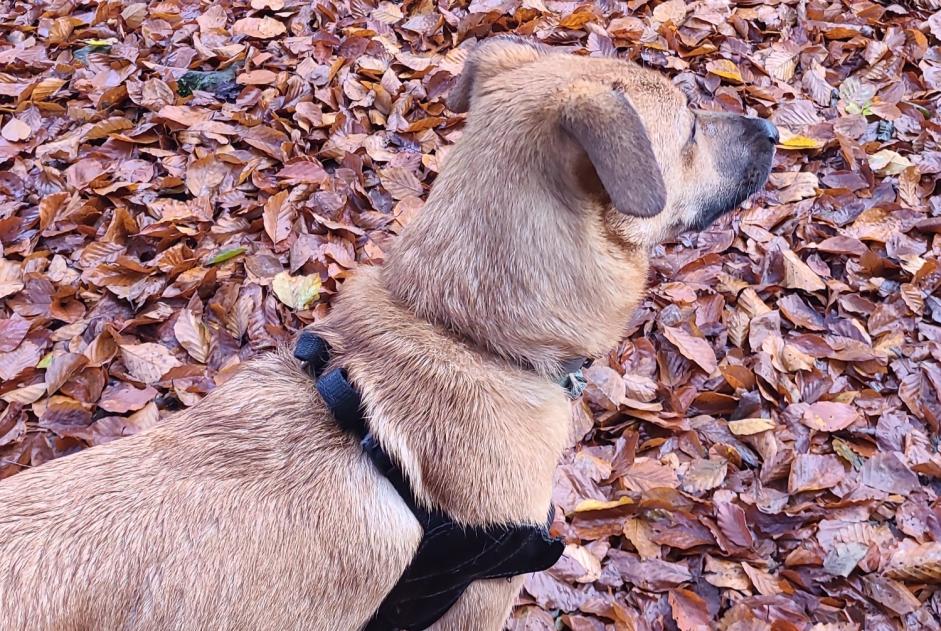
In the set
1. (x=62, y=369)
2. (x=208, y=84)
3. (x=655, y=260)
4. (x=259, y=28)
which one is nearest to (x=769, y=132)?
(x=655, y=260)

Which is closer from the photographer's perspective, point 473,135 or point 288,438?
point 288,438

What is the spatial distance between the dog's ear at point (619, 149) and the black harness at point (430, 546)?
0.92 m

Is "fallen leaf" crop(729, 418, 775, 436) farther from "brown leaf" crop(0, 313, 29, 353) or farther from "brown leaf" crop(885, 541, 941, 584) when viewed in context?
"brown leaf" crop(0, 313, 29, 353)

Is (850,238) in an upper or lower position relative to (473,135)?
lower

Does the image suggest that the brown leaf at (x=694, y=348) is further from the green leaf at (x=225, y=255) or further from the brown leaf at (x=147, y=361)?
the brown leaf at (x=147, y=361)

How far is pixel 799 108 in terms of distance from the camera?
15.0 feet

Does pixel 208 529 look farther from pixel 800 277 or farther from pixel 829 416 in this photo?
pixel 800 277

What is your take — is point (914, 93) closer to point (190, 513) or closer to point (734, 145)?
point (734, 145)

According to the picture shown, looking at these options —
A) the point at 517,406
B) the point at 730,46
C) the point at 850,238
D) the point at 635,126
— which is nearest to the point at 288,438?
the point at 517,406

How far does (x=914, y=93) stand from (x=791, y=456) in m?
2.95

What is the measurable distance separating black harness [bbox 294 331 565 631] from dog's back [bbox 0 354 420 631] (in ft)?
0.16

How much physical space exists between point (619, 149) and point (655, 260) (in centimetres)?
222

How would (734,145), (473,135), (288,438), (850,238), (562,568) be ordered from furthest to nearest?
(850,238), (562,568), (734,145), (473,135), (288,438)

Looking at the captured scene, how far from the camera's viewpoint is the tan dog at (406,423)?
5.90 ft
